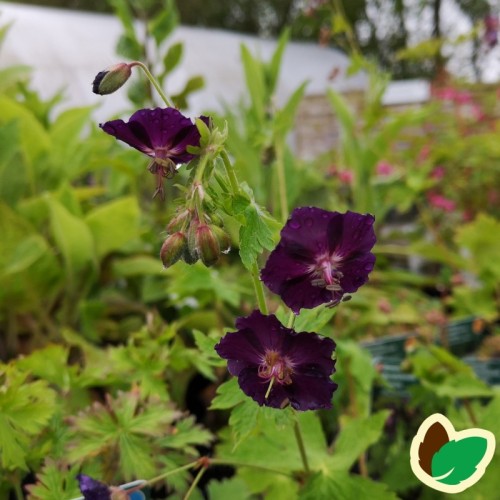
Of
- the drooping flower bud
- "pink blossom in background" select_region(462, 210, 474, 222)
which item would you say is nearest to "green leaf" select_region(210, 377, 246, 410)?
the drooping flower bud

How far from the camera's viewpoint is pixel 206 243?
39 centimetres

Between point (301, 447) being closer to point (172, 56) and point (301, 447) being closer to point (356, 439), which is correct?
point (356, 439)

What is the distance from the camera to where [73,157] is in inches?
49.1

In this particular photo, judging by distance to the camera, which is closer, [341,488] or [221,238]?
[221,238]

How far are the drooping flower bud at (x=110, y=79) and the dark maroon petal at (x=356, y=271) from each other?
7.7 inches

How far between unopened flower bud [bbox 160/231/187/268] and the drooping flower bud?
0.37 ft

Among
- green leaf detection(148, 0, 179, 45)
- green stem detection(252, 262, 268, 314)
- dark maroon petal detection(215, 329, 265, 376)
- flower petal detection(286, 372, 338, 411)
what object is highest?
green leaf detection(148, 0, 179, 45)

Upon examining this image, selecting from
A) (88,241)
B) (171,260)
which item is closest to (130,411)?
(171,260)

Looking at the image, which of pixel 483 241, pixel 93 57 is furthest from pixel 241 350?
pixel 93 57

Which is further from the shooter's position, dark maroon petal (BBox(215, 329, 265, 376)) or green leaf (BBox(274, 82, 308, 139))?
green leaf (BBox(274, 82, 308, 139))

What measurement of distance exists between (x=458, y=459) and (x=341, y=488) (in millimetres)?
200

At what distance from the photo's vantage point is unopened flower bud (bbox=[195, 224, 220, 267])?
386mm

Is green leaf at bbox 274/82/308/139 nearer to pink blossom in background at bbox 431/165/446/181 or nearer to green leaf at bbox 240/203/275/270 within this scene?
green leaf at bbox 240/203/275/270

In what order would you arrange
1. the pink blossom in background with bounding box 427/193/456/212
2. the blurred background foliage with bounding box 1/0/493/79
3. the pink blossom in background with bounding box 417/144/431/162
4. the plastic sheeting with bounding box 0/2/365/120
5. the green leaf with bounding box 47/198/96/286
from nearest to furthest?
the green leaf with bounding box 47/198/96/286 → the pink blossom in background with bounding box 427/193/456/212 → the pink blossom in background with bounding box 417/144/431/162 → the plastic sheeting with bounding box 0/2/365/120 → the blurred background foliage with bounding box 1/0/493/79
